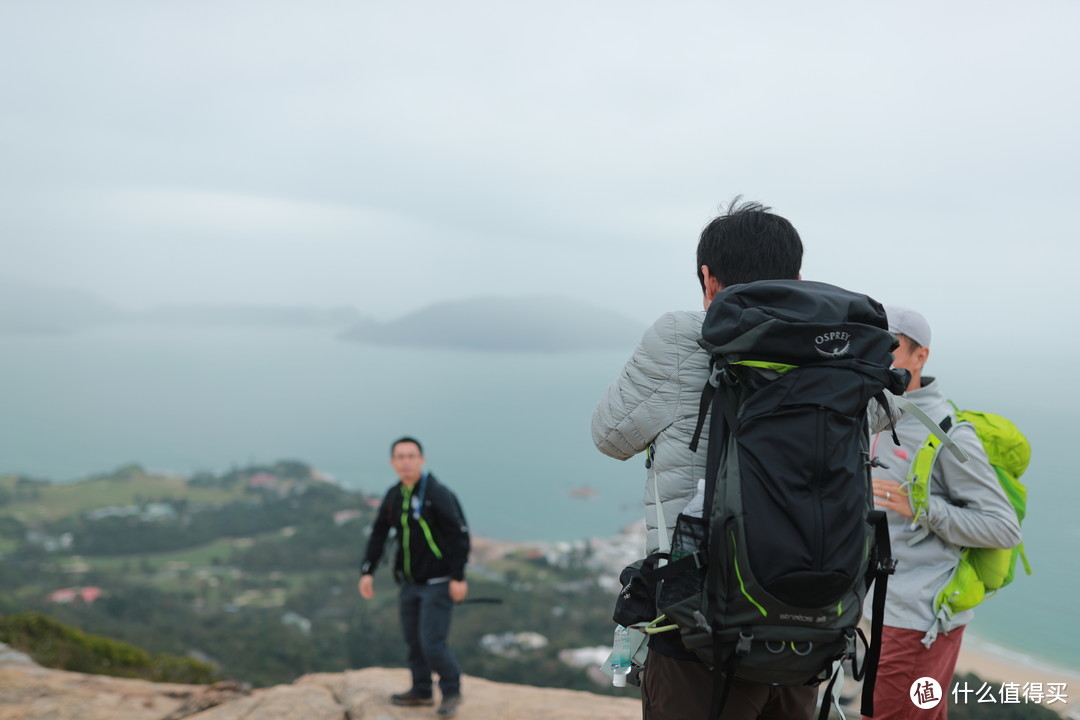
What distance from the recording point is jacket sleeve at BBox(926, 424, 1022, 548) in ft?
8.55

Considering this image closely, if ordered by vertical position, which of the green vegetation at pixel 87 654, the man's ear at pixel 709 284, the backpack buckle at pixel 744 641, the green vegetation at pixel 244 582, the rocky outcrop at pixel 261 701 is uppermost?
the man's ear at pixel 709 284

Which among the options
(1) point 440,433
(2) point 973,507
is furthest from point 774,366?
(1) point 440,433

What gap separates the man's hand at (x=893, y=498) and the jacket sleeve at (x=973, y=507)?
2.9 inches

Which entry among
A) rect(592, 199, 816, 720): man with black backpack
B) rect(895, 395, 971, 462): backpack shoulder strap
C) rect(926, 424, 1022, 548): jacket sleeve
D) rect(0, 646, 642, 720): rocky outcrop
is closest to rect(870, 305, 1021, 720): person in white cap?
rect(926, 424, 1022, 548): jacket sleeve

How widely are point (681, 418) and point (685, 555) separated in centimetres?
32

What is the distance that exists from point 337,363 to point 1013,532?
123m

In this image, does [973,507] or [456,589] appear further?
[456,589]

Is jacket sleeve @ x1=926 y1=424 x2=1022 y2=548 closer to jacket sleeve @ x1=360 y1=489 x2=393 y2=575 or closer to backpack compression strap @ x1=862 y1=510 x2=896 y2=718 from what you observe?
backpack compression strap @ x1=862 y1=510 x2=896 y2=718

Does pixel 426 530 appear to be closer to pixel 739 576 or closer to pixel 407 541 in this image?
pixel 407 541

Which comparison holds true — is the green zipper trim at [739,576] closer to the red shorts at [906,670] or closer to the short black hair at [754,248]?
the short black hair at [754,248]

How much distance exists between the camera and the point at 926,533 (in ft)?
9.02
